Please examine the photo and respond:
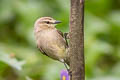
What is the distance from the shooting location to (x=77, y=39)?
6.97ft

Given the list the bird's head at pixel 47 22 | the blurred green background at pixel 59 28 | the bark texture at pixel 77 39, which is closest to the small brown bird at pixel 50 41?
the bird's head at pixel 47 22

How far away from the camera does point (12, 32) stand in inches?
207

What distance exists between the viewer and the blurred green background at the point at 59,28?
4379mm

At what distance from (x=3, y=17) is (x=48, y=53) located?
2718 mm

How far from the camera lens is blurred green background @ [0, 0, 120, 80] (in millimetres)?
4379

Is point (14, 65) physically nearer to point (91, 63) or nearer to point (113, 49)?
point (91, 63)

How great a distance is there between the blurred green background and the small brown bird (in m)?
1.44

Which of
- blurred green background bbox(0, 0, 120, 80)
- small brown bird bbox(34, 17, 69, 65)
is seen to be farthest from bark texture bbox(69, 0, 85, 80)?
blurred green background bbox(0, 0, 120, 80)

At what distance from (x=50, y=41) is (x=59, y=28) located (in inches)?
84.9

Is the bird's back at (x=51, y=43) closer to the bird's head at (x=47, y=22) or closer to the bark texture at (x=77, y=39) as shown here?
the bird's head at (x=47, y=22)

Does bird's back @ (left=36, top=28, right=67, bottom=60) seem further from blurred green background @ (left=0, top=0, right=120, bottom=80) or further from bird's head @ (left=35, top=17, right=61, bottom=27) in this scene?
blurred green background @ (left=0, top=0, right=120, bottom=80)

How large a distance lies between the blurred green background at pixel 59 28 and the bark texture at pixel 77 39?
195 centimetres

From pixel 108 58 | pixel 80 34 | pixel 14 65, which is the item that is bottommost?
pixel 108 58

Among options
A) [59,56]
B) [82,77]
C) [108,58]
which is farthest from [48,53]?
[108,58]
